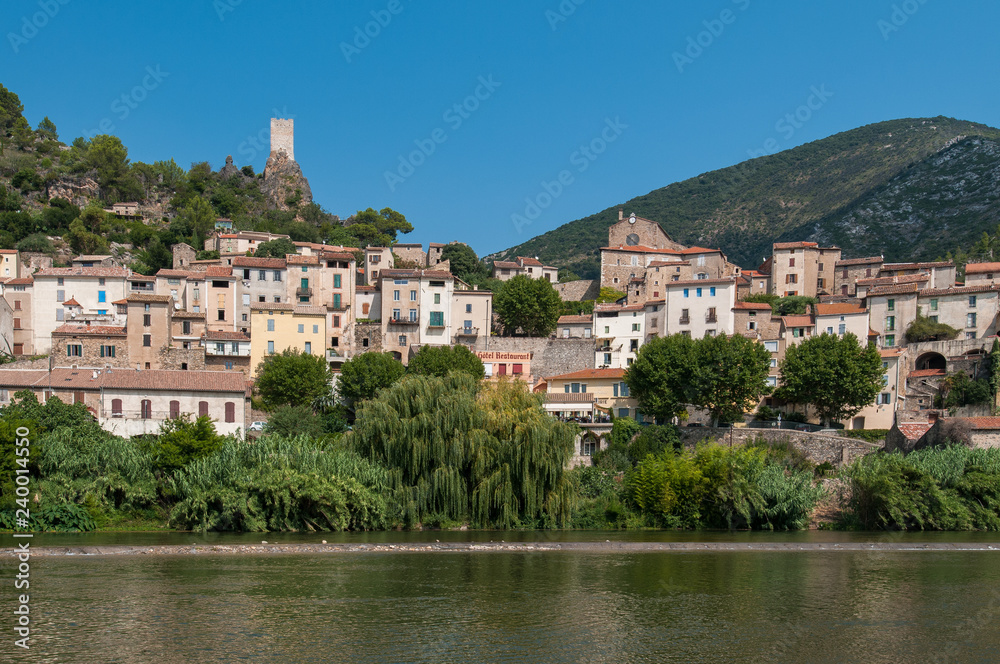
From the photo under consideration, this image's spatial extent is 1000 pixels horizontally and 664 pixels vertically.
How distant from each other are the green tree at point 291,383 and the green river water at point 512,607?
61.3ft

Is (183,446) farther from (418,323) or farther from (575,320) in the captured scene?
(575,320)

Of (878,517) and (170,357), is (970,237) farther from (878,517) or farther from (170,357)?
(170,357)

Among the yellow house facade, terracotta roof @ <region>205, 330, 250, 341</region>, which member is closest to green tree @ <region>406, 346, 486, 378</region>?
the yellow house facade

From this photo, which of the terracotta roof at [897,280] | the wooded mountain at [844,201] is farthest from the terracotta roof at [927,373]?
the wooded mountain at [844,201]

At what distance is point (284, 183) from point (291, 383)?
2877 inches

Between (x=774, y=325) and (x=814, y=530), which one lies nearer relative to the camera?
(x=814, y=530)

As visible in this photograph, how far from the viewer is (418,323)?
6066cm

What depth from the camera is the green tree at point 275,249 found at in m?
72.7

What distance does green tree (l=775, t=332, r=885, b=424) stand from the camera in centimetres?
4734

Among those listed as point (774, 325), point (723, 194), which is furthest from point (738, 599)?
point (723, 194)

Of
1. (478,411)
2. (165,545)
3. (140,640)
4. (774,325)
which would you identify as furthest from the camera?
(774,325)

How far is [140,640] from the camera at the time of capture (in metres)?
18.5

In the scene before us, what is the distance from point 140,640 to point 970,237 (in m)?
92.9

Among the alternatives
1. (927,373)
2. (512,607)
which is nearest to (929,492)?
(927,373)
